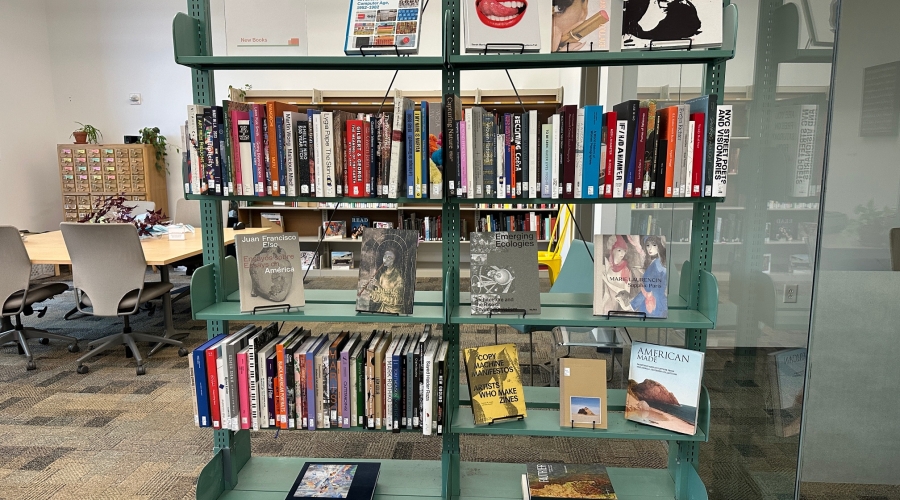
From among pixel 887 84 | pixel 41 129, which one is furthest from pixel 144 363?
pixel 41 129

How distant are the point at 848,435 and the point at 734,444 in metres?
0.39

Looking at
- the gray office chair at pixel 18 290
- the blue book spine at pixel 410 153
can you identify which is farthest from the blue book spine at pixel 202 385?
the gray office chair at pixel 18 290

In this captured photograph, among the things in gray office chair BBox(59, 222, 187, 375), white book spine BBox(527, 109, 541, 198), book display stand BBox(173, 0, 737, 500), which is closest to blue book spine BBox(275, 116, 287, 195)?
book display stand BBox(173, 0, 737, 500)

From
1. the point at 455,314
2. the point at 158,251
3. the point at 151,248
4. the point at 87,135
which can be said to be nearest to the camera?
the point at 455,314

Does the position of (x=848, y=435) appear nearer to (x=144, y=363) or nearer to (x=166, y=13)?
(x=144, y=363)

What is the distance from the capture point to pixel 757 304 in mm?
1855

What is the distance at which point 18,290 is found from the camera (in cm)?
354

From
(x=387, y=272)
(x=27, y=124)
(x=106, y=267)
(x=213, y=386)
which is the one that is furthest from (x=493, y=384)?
(x=27, y=124)

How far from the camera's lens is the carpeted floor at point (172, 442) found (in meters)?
1.94

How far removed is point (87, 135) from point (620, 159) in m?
7.24

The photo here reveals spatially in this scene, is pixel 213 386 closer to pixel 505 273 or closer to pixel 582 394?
pixel 505 273

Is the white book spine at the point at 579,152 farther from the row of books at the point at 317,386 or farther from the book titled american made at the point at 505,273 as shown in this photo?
the row of books at the point at 317,386

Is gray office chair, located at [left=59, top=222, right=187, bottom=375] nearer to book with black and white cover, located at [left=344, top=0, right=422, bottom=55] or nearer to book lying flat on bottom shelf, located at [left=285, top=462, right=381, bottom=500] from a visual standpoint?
book lying flat on bottom shelf, located at [left=285, top=462, right=381, bottom=500]

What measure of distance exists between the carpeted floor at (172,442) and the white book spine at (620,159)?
A: 745mm
